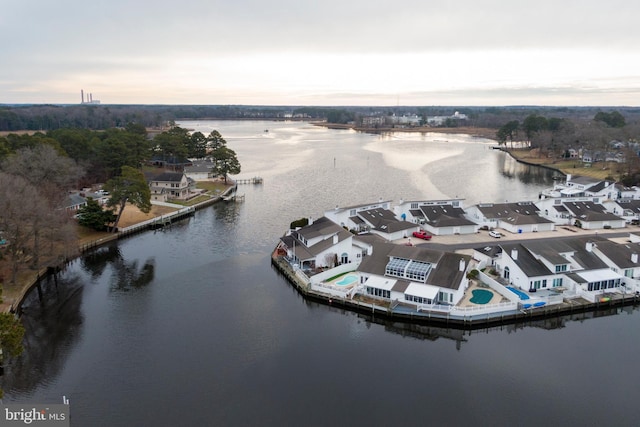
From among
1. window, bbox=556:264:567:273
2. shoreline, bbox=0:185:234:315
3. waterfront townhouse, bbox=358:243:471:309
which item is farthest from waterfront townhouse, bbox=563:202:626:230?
shoreline, bbox=0:185:234:315

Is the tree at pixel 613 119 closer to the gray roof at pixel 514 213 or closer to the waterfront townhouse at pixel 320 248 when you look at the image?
the gray roof at pixel 514 213

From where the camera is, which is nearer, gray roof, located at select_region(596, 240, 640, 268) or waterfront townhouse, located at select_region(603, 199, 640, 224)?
gray roof, located at select_region(596, 240, 640, 268)

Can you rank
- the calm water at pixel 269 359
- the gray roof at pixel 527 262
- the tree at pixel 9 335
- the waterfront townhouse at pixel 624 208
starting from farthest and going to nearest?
1. the waterfront townhouse at pixel 624 208
2. the gray roof at pixel 527 262
3. the tree at pixel 9 335
4. the calm water at pixel 269 359

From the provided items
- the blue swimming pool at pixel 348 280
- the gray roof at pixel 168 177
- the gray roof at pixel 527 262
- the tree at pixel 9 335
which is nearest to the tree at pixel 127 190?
the gray roof at pixel 168 177

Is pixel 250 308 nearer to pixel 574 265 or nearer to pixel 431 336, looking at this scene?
pixel 431 336

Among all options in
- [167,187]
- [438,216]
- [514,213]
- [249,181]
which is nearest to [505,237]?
[514,213]

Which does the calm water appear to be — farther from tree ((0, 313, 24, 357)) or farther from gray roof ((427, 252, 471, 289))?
gray roof ((427, 252, 471, 289))

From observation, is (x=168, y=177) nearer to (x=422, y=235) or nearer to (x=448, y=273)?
(x=422, y=235)
